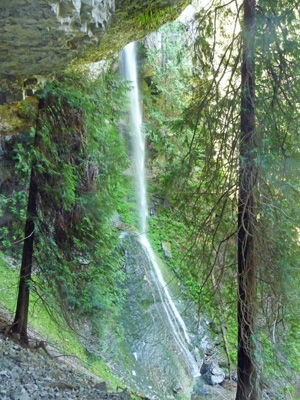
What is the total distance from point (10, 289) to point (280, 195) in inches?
250

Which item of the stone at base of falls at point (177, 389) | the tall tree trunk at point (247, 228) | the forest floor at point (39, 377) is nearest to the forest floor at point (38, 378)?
the forest floor at point (39, 377)

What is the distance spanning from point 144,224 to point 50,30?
1129cm

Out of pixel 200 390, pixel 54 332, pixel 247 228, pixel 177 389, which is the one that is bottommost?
pixel 200 390

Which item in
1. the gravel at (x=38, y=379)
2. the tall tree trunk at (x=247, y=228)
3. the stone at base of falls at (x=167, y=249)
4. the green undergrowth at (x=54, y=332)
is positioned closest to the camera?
the gravel at (x=38, y=379)

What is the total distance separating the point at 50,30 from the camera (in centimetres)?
455

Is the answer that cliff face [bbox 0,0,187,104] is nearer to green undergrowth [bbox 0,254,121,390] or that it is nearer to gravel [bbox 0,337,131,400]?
gravel [bbox 0,337,131,400]

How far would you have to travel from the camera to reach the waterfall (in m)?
11.1

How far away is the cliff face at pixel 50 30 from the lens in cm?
418

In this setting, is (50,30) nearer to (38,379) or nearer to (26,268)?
(26,268)

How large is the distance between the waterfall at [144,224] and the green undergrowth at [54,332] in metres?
2.11

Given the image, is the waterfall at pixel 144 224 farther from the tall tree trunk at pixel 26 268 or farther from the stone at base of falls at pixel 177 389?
the tall tree trunk at pixel 26 268

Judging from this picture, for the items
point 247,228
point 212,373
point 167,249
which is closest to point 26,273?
point 247,228

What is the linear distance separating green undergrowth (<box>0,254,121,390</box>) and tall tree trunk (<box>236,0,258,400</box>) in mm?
3556

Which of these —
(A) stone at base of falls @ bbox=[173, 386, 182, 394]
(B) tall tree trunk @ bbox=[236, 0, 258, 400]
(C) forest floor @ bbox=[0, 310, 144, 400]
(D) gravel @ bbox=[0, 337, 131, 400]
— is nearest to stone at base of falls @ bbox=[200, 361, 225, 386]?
(A) stone at base of falls @ bbox=[173, 386, 182, 394]
